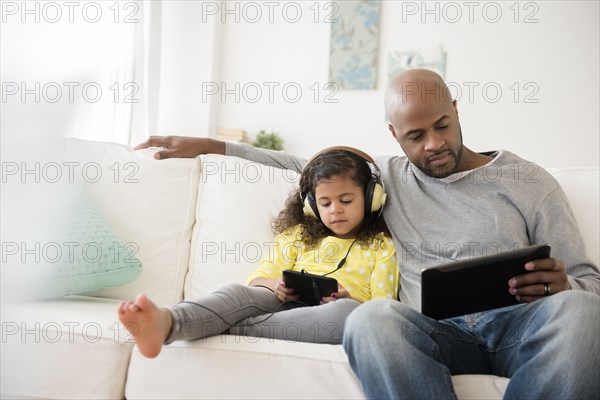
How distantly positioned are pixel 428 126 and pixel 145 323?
2.84ft

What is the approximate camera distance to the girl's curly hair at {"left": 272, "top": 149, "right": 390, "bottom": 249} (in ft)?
5.38

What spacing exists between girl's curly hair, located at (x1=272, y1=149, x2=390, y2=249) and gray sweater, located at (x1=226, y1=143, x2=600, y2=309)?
6cm

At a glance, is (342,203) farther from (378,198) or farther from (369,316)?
(369,316)

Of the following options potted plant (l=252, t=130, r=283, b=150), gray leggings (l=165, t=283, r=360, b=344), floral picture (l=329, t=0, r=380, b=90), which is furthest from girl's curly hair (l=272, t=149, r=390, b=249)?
floral picture (l=329, t=0, r=380, b=90)

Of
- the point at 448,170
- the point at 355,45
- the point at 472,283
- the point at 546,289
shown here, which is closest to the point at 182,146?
the point at 448,170

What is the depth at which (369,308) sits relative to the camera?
1.19m

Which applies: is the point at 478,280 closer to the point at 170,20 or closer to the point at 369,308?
the point at 369,308

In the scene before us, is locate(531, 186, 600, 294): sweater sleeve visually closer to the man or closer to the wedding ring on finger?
the man

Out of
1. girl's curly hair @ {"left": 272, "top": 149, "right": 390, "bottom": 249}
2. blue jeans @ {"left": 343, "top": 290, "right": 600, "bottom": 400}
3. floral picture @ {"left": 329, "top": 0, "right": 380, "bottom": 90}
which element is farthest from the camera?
floral picture @ {"left": 329, "top": 0, "right": 380, "bottom": 90}

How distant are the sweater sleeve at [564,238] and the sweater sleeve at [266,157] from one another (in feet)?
2.59

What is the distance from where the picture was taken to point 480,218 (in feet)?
4.86

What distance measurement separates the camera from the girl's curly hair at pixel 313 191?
64.6 inches

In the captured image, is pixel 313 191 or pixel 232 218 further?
pixel 232 218

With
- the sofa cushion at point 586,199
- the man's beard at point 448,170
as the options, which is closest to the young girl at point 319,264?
the man's beard at point 448,170
